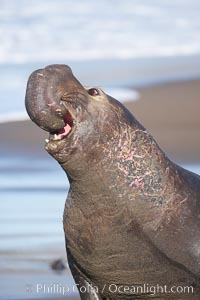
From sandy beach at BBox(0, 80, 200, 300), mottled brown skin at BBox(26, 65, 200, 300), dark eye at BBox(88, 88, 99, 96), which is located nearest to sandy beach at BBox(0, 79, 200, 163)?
sandy beach at BBox(0, 80, 200, 300)

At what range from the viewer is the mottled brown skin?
502 centimetres

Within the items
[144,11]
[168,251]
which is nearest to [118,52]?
[144,11]

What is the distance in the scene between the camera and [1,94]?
12.3 meters

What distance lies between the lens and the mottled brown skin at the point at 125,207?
5.02 meters

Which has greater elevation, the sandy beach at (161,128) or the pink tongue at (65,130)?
the pink tongue at (65,130)

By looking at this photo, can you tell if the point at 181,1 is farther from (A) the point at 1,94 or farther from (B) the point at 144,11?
(A) the point at 1,94

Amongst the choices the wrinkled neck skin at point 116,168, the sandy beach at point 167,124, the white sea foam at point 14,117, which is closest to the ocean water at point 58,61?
the white sea foam at point 14,117

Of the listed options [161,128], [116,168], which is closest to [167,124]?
[161,128]

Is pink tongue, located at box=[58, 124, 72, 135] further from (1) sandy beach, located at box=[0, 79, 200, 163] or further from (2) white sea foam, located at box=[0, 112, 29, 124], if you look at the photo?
(2) white sea foam, located at box=[0, 112, 29, 124]

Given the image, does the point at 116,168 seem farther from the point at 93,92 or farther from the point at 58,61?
the point at 58,61

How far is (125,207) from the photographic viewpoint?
16.8ft

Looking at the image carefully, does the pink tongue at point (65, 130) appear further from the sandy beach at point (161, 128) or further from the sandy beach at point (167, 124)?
the sandy beach at point (167, 124)

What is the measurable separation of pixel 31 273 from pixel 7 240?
2.31 ft

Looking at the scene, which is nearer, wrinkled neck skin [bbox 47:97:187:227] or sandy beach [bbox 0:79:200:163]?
wrinkled neck skin [bbox 47:97:187:227]
